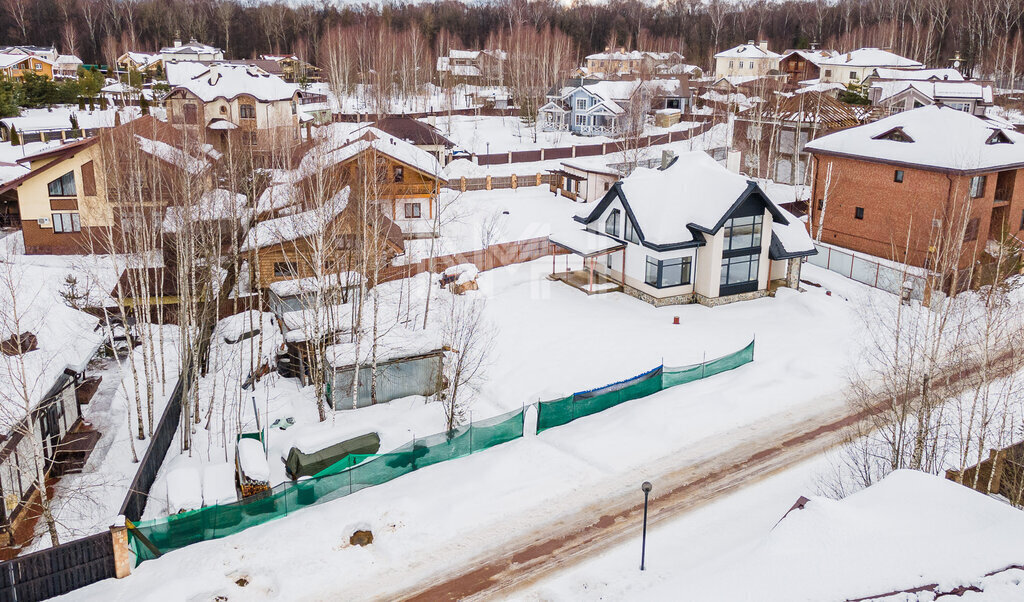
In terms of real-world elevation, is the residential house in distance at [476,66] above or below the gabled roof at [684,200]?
above

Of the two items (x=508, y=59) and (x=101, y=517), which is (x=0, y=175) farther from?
(x=508, y=59)

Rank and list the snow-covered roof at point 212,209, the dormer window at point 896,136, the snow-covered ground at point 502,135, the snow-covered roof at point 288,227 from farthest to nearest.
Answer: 1. the snow-covered ground at point 502,135
2. the dormer window at point 896,136
3. the snow-covered roof at point 288,227
4. the snow-covered roof at point 212,209

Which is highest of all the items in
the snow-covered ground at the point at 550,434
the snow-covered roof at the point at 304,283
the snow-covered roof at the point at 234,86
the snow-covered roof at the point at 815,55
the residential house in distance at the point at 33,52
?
the snow-covered roof at the point at 815,55

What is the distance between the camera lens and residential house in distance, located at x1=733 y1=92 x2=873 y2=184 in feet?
169

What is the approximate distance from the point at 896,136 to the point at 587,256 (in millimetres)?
16866

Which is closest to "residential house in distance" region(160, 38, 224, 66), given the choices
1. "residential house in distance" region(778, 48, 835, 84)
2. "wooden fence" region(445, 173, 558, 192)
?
"wooden fence" region(445, 173, 558, 192)

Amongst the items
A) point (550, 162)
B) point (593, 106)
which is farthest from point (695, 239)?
point (593, 106)

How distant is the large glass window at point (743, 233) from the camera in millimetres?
32291

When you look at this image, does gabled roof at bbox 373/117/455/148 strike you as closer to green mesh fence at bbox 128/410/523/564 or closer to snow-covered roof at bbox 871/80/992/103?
green mesh fence at bbox 128/410/523/564

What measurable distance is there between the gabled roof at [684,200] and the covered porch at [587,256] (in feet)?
5.41

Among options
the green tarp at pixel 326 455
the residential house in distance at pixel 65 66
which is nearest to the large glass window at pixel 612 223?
the green tarp at pixel 326 455

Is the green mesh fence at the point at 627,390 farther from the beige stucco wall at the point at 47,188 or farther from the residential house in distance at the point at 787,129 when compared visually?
the beige stucco wall at the point at 47,188

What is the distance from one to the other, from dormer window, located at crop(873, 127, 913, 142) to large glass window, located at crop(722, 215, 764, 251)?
390 inches

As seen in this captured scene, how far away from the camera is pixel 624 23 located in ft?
451
